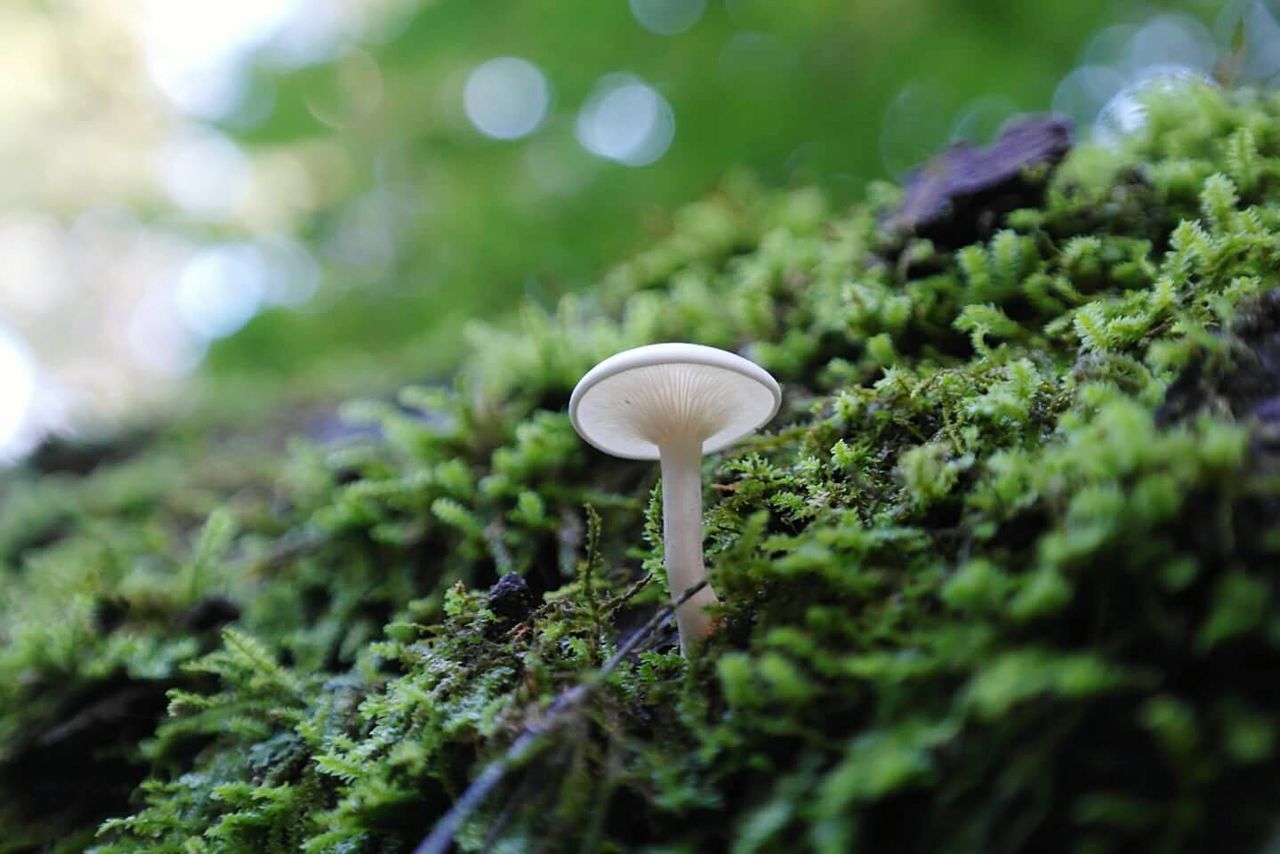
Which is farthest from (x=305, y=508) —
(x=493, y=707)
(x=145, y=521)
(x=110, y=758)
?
(x=493, y=707)

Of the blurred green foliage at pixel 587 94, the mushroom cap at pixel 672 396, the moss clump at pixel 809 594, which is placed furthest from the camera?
the blurred green foliage at pixel 587 94

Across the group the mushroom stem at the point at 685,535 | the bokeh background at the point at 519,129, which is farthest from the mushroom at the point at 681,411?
the bokeh background at the point at 519,129

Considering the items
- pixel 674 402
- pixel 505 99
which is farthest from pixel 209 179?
pixel 674 402

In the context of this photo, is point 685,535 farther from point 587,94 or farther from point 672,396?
point 587,94

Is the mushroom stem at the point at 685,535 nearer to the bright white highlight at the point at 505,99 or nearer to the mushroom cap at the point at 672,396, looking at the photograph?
the mushroom cap at the point at 672,396

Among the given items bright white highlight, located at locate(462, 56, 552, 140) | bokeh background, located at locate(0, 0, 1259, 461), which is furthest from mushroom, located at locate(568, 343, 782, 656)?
bright white highlight, located at locate(462, 56, 552, 140)
